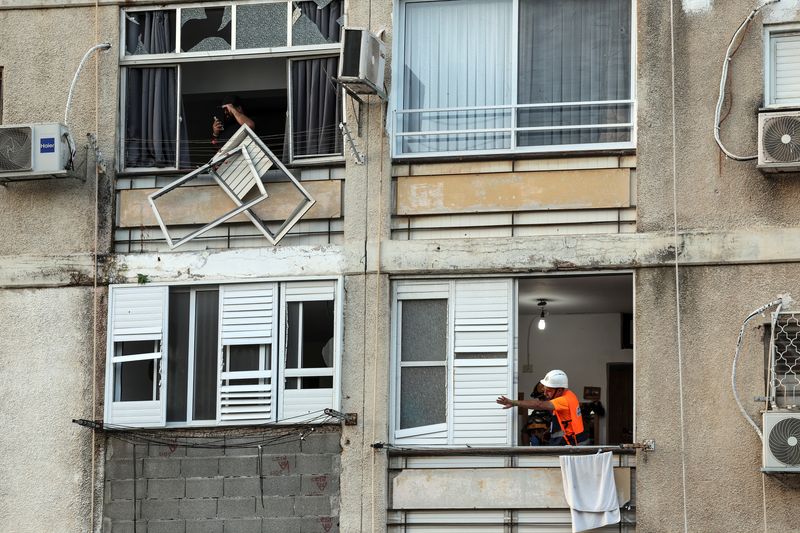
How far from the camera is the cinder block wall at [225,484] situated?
53.2 feet

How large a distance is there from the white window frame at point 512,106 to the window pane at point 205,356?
8.61 feet

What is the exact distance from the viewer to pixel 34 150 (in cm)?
1694

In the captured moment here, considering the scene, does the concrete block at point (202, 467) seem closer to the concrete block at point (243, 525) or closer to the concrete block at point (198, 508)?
the concrete block at point (198, 508)

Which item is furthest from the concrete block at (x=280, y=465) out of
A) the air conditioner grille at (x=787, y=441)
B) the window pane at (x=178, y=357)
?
the air conditioner grille at (x=787, y=441)

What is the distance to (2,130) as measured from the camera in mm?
17000

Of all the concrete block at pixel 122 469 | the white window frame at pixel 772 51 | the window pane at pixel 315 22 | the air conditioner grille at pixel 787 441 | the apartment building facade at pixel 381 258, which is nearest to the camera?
the air conditioner grille at pixel 787 441

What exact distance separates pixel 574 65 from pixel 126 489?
6.72 meters

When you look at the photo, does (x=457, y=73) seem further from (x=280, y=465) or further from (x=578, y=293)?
(x=280, y=465)

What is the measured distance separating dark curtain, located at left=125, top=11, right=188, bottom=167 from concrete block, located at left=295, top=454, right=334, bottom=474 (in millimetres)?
3772

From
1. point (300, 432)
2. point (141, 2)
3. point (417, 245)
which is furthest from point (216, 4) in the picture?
point (300, 432)

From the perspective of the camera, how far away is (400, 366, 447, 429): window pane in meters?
16.3

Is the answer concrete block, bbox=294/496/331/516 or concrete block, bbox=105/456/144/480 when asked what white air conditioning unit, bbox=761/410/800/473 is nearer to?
concrete block, bbox=294/496/331/516

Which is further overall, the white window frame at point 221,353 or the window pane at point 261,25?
the window pane at point 261,25

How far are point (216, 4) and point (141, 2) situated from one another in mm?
882
